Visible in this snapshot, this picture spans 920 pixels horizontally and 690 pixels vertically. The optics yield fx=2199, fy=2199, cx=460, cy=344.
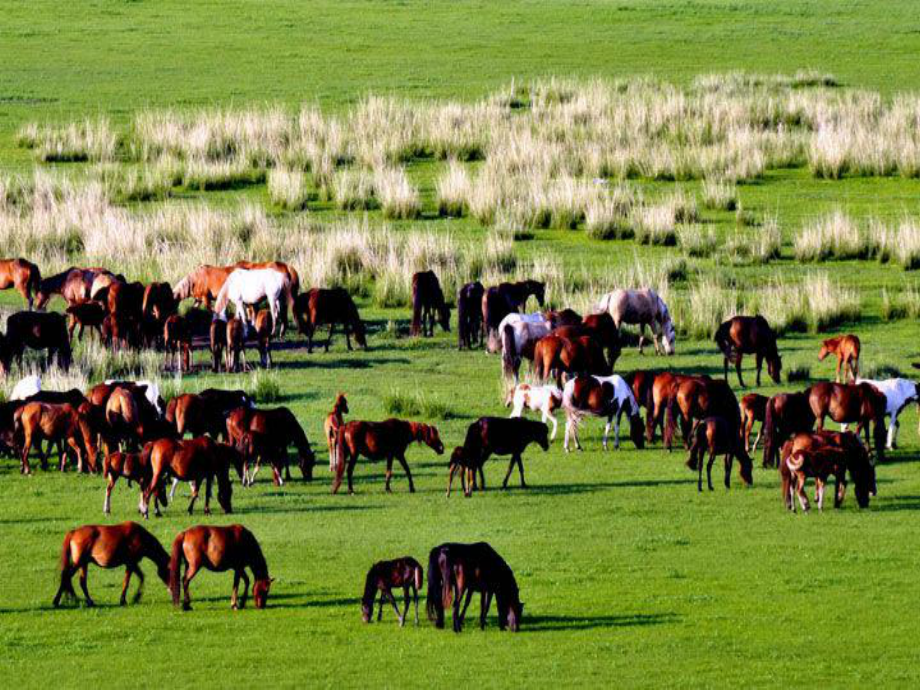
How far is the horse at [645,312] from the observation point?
32219 mm

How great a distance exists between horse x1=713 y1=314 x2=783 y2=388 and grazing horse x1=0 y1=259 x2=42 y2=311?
1197 cm

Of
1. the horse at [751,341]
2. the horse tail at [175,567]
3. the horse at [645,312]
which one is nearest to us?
the horse tail at [175,567]

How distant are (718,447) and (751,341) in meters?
6.67

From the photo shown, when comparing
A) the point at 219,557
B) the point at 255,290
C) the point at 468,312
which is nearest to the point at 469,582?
the point at 219,557

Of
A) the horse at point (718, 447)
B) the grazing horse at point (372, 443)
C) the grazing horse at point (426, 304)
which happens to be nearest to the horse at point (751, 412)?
the horse at point (718, 447)

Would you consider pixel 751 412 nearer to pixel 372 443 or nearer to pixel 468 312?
pixel 372 443

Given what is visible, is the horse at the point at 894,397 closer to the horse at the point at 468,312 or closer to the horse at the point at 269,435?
the horse at the point at 269,435

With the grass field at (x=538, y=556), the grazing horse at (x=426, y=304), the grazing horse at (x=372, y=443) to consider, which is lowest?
the grass field at (x=538, y=556)

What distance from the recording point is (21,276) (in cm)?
3566

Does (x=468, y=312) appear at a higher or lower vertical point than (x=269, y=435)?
higher

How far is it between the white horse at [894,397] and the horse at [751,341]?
4.18 metres

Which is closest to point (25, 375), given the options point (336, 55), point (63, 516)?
point (63, 516)

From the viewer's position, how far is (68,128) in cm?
5338

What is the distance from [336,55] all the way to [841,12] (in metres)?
19.3
